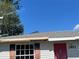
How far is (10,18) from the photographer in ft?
119

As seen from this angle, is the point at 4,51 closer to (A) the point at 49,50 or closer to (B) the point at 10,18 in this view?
(A) the point at 49,50

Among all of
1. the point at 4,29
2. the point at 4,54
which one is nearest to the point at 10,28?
the point at 4,29

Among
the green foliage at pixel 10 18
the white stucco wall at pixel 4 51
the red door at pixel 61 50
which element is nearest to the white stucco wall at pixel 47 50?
the red door at pixel 61 50

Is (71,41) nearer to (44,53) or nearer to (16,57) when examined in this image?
(44,53)

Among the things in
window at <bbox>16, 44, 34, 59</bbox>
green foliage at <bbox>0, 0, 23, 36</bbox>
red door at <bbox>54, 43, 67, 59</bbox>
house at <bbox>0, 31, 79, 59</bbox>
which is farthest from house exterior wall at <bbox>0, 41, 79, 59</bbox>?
green foliage at <bbox>0, 0, 23, 36</bbox>

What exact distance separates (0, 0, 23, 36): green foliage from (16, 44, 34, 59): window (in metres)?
15.2

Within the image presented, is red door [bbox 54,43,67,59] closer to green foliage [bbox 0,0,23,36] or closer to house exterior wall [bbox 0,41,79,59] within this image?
house exterior wall [bbox 0,41,79,59]

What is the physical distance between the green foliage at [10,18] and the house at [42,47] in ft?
49.5

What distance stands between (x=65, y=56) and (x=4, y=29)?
18.6 metres

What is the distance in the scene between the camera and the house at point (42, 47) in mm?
18266

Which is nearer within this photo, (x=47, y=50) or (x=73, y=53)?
→ (x=73, y=53)

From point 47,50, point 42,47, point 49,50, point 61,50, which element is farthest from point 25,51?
point 61,50

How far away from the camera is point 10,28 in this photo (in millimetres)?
36812

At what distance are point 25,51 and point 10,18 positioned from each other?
674 inches
